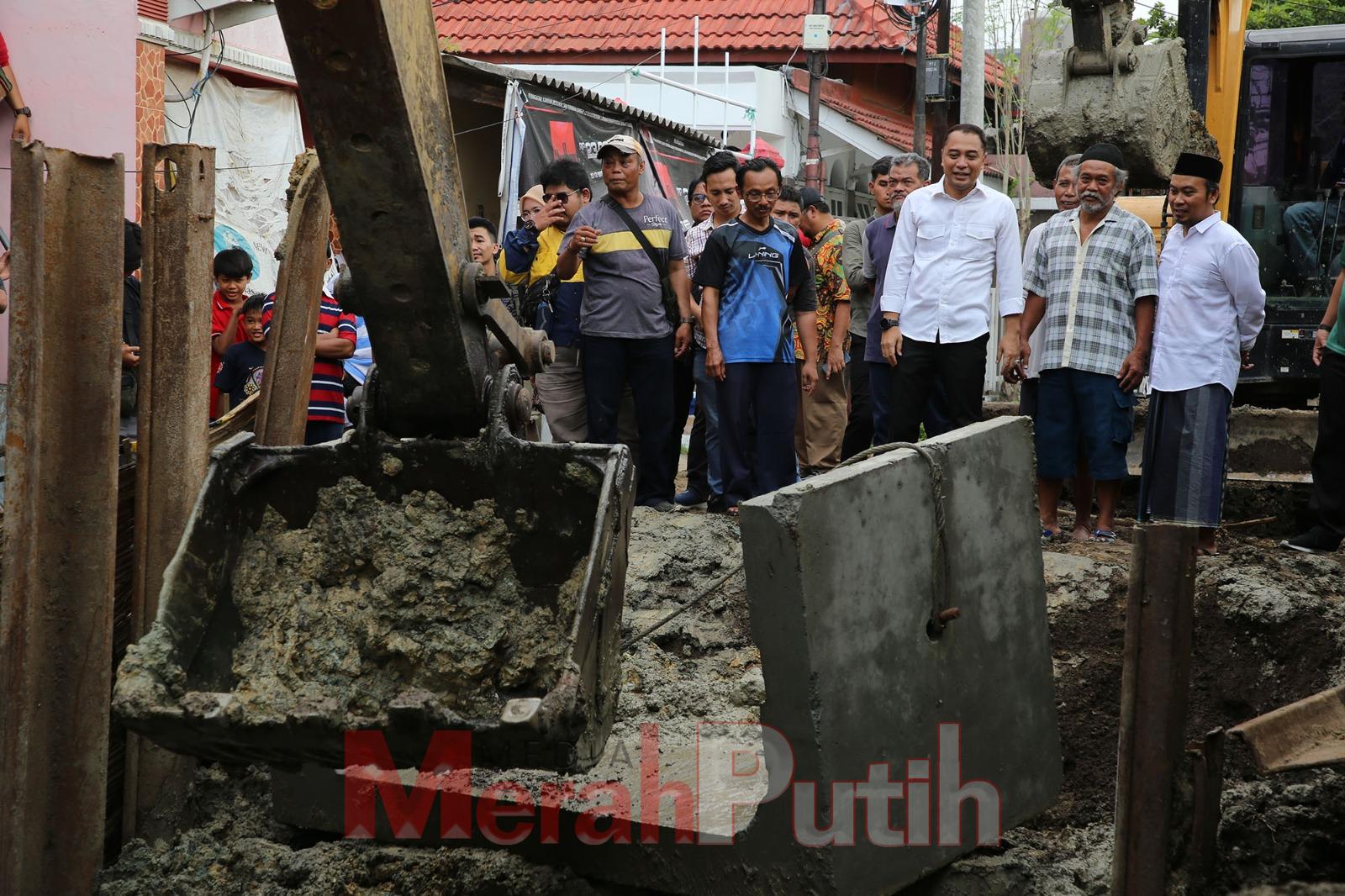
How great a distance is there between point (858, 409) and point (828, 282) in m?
0.80

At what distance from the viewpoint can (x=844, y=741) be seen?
10.8 ft

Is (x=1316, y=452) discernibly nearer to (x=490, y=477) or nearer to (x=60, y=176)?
(x=490, y=477)

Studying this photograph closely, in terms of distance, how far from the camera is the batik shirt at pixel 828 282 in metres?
7.67

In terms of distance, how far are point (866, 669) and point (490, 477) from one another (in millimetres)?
1086

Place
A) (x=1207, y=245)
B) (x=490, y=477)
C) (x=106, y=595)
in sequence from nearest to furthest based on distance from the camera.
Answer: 1. (x=490, y=477)
2. (x=106, y=595)
3. (x=1207, y=245)

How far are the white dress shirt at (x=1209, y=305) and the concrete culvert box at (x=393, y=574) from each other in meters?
3.72

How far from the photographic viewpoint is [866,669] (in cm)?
338

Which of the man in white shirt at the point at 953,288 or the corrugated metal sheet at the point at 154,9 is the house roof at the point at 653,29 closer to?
the corrugated metal sheet at the point at 154,9

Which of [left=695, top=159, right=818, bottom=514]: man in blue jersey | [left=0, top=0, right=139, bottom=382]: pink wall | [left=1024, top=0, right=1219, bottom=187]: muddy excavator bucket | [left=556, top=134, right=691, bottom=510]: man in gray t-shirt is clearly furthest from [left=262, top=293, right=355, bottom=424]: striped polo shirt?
[left=0, top=0, right=139, bottom=382]: pink wall

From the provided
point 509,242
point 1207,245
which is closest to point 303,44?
point 509,242

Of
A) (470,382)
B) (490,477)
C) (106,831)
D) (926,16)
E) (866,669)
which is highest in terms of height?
(926,16)

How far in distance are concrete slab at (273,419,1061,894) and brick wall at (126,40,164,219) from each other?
659cm

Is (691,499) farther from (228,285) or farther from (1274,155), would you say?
(1274,155)

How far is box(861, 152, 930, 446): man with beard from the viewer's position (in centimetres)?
685
